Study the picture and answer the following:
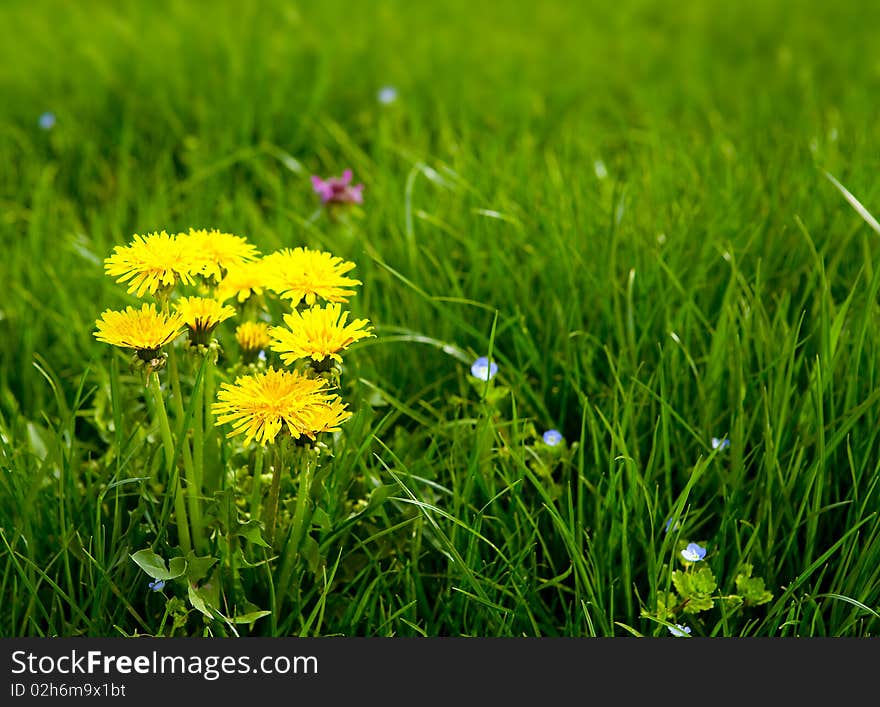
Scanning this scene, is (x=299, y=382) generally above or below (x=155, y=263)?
below

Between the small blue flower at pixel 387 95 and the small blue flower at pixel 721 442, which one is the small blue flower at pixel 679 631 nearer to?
the small blue flower at pixel 721 442

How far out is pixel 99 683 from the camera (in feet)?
3.98

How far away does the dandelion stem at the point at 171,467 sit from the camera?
3.87ft

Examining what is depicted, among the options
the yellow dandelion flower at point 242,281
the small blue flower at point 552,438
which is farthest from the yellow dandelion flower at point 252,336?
the small blue flower at point 552,438

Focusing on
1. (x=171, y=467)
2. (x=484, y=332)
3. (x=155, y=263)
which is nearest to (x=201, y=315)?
(x=155, y=263)

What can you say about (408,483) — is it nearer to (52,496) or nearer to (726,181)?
(52,496)

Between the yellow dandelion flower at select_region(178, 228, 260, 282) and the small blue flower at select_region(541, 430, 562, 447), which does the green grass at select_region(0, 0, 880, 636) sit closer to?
the small blue flower at select_region(541, 430, 562, 447)

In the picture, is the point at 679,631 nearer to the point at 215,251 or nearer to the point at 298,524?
the point at 298,524

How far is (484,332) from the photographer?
1726 millimetres

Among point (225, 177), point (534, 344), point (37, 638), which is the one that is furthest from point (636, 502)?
point (225, 177)

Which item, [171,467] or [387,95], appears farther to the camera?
[387,95]

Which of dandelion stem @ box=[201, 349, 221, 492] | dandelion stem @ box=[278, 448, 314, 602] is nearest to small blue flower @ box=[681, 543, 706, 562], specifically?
dandelion stem @ box=[278, 448, 314, 602]

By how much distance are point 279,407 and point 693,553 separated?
1.99 ft

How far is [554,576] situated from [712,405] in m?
0.37
